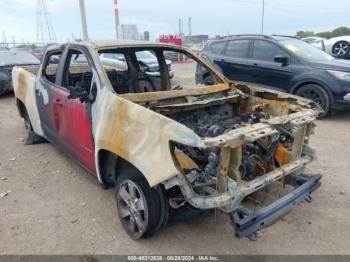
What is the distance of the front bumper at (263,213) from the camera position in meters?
2.76

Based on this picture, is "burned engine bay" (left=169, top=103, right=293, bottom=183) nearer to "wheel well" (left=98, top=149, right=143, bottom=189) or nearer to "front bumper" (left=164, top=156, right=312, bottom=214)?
"front bumper" (left=164, top=156, right=312, bottom=214)

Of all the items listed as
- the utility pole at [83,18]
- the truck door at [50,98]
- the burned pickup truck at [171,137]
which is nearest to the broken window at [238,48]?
the burned pickup truck at [171,137]

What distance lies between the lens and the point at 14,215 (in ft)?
12.3

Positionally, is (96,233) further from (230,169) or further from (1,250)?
(230,169)

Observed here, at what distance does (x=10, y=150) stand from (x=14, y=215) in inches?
90.4

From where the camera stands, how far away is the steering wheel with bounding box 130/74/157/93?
483cm

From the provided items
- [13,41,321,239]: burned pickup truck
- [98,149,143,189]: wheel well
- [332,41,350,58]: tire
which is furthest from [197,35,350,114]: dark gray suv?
[332,41,350,58]: tire

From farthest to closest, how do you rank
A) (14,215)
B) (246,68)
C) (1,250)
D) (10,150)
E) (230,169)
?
(246,68) → (10,150) → (14,215) → (1,250) → (230,169)

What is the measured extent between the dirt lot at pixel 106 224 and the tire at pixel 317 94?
250cm

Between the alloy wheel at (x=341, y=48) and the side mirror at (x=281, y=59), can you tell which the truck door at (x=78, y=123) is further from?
the alloy wheel at (x=341, y=48)

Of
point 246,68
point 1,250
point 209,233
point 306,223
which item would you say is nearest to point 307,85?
point 246,68

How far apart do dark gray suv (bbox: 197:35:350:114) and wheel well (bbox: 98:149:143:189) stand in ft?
11.2

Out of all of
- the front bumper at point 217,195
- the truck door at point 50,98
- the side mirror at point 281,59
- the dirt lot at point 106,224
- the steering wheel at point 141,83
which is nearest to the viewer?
the front bumper at point 217,195

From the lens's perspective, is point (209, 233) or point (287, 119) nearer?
point (287, 119)
